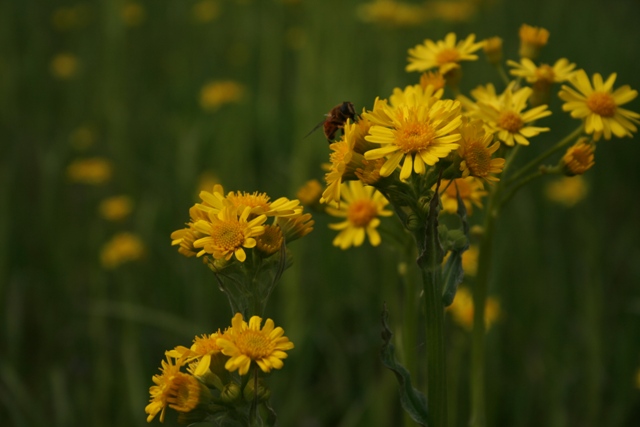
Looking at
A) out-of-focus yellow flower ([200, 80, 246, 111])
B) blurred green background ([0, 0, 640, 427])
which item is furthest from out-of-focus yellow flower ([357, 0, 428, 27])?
out-of-focus yellow flower ([200, 80, 246, 111])

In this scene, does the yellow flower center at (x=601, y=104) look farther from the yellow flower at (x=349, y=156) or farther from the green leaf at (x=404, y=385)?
the green leaf at (x=404, y=385)

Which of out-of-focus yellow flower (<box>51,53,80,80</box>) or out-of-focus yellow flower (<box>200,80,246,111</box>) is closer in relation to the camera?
out-of-focus yellow flower (<box>200,80,246,111</box>)

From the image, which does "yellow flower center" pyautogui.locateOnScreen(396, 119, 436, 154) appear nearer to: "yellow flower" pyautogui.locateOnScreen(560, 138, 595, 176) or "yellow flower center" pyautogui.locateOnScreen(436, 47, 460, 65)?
"yellow flower" pyautogui.locateOnScreen(560, 138, 595, 176)

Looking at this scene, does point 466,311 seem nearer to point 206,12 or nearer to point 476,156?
point 476,156

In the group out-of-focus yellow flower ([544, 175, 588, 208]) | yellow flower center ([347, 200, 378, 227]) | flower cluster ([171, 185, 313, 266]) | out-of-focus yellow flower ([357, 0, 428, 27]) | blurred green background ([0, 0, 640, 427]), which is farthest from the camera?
out-of-focus yellow flower ([357, 0, 428, 27])

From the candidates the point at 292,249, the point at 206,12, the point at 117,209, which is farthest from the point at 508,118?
the point at 206,12

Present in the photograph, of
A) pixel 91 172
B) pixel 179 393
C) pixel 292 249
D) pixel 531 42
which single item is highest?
pixel 531 42
